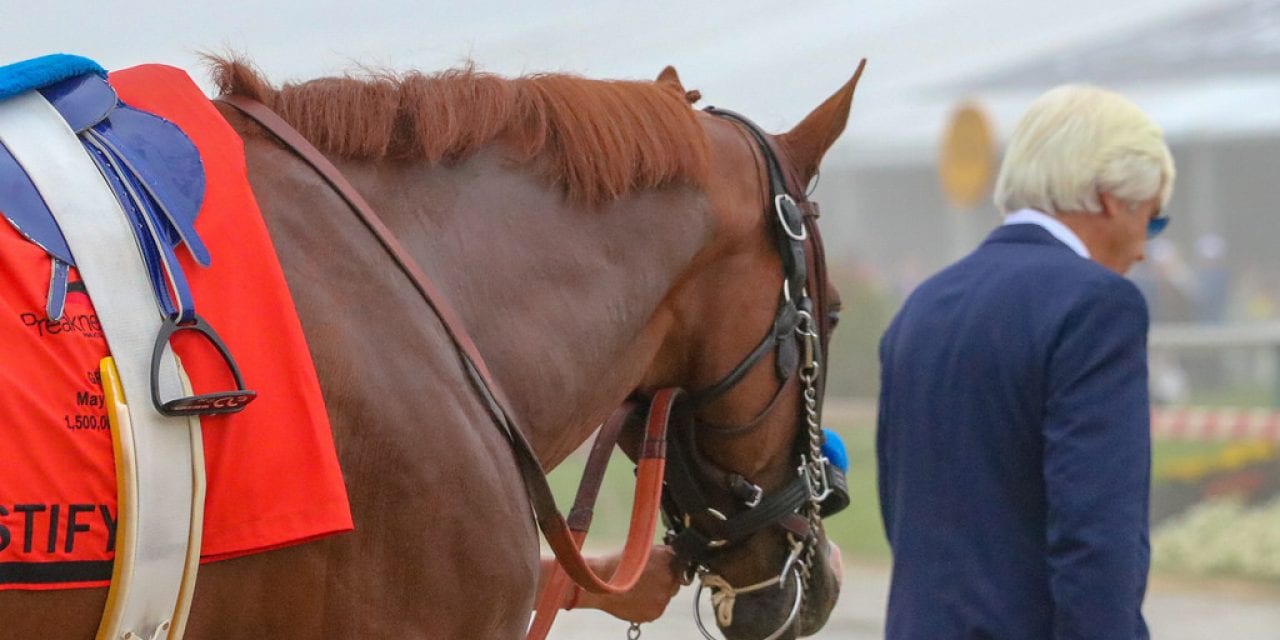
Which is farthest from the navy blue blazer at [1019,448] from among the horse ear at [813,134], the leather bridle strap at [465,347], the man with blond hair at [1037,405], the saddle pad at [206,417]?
the saddle pad at [206,417]

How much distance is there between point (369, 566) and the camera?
189 cm

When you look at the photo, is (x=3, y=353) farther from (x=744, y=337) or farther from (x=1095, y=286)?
(x=1095, y=286)

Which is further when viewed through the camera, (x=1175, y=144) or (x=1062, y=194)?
(x=1175, y=144)

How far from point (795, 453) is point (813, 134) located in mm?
570

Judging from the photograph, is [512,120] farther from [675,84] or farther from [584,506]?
[584,506]

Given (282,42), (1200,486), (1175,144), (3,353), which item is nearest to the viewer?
(3,353)

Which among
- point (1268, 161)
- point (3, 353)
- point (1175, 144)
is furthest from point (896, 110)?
point (3, 353)

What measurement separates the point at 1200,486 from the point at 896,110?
1137cm

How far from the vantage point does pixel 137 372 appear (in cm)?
170

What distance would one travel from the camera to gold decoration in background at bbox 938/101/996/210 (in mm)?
8617

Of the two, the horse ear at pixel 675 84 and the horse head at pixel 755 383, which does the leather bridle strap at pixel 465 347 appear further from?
the horse ear at pixel 675 84

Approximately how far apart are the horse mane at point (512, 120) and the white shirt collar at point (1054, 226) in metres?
0.67

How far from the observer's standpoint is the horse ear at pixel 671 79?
2.54 meters

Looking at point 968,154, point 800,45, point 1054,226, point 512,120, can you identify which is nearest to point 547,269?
point 512,120
